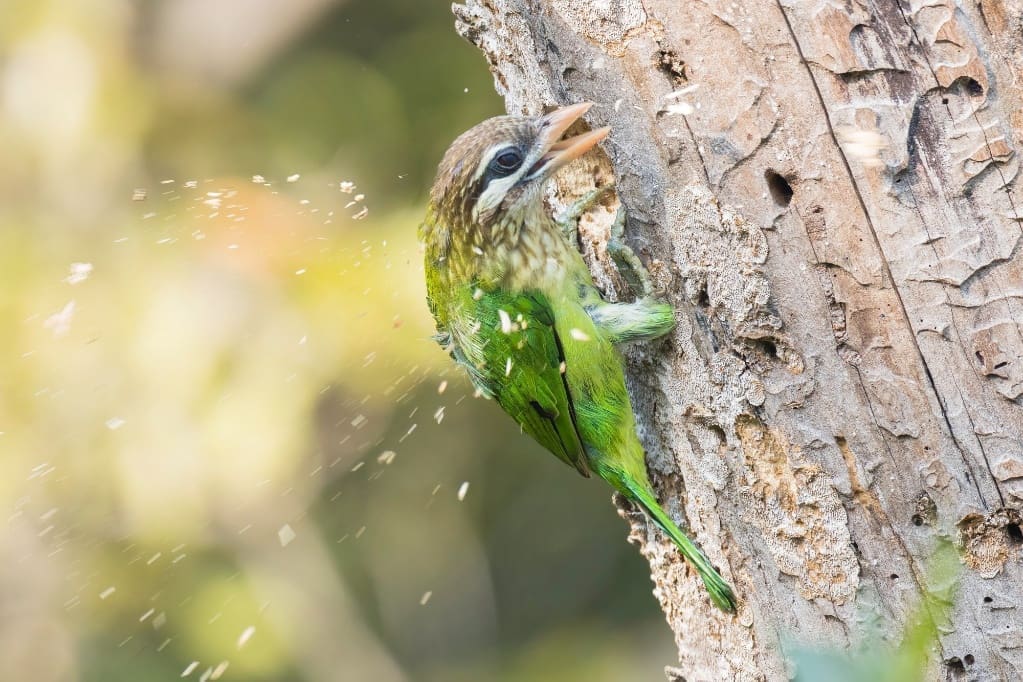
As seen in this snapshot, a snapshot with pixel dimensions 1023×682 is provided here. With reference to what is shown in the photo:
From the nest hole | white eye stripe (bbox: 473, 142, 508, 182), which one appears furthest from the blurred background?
the nest hole

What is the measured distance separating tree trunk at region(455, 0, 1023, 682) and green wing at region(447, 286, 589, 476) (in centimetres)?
40

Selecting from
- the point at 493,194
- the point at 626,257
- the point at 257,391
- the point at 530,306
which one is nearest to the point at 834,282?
the point at 626,257

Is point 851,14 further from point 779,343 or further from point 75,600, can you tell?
point 75,600

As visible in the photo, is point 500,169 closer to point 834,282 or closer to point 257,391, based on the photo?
point 834,282

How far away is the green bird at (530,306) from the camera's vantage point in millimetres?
3229

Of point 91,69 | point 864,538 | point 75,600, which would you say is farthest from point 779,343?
point 75,600

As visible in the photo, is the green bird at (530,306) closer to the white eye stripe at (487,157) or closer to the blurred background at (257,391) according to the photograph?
the white eye stripe at (487,157)

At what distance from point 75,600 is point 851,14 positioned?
5.58 metres

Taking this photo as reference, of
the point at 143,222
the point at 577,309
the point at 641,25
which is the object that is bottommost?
the point at 577,309

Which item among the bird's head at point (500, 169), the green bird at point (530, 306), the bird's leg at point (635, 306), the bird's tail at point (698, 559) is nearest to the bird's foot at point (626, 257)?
the bird's leg at point (635, 306)

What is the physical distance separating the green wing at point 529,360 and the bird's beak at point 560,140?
0.40 meters

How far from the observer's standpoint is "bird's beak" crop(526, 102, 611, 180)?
116 inches

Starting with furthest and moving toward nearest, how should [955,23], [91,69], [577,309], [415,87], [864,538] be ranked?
[415,87]
[91,69]
[577,309]
[864,538]
[955,23]

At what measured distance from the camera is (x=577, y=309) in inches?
131
